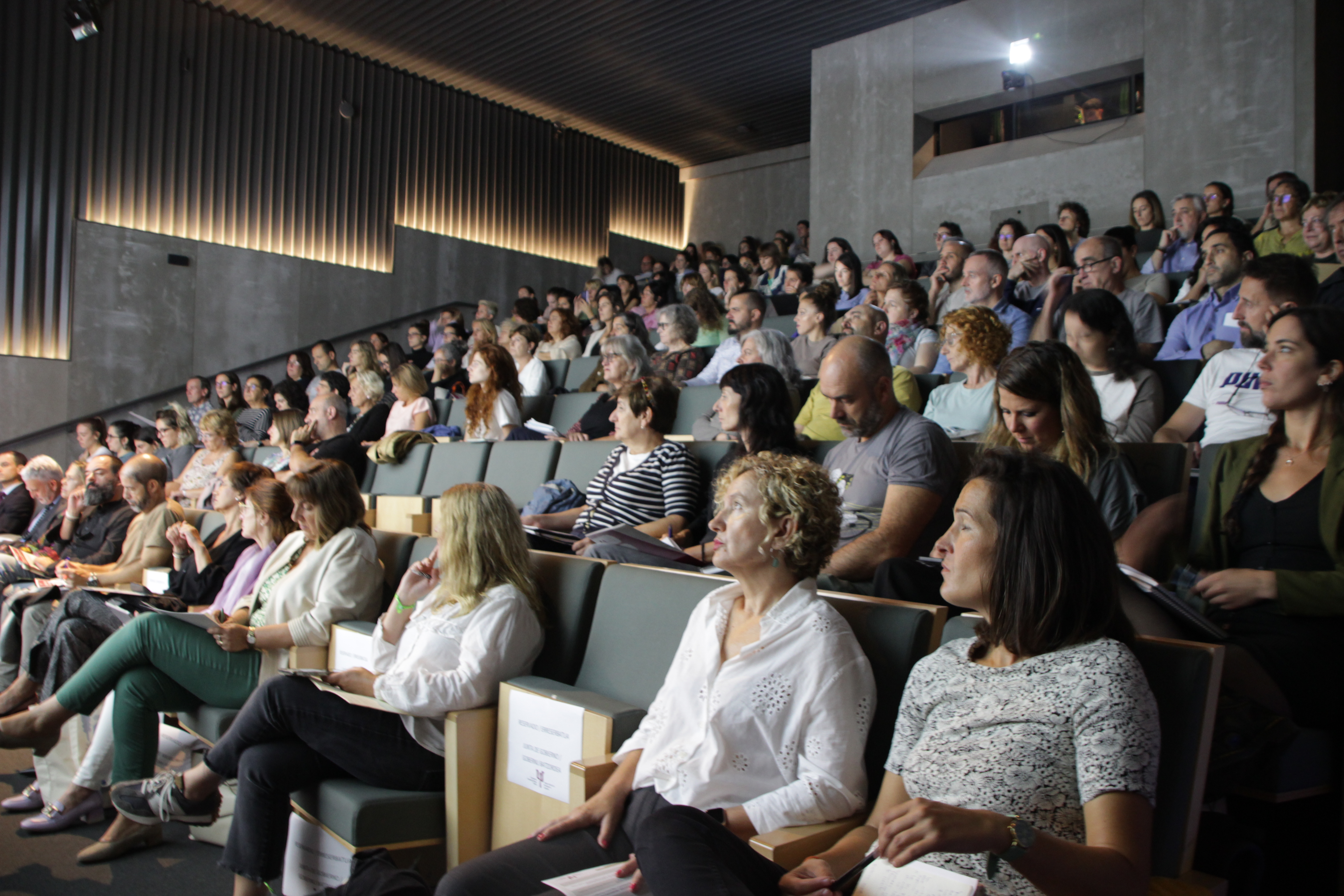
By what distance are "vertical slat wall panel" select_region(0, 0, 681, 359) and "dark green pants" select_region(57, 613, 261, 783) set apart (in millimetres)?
6283

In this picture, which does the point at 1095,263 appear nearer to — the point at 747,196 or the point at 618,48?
the point at 618,48

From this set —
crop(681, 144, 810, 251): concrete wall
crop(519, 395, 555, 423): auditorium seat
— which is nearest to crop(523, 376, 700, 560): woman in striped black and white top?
crop(519, 395, 555, 423): auditorium seat

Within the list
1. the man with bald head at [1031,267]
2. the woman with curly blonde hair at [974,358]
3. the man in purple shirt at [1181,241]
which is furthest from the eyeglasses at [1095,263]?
the man in purple shirt at [1181,241]

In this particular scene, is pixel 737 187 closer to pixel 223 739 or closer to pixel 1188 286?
pixel 1188 286

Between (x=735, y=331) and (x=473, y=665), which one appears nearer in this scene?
(x=473, y=665)

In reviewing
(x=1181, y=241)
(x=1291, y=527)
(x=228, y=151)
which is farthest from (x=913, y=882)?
(x=228, y=151)

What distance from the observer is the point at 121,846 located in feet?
7.53

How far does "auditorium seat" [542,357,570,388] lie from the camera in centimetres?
538

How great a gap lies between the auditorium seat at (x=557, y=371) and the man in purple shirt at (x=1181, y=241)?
3129 mm

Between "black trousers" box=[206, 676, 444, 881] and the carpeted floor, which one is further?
the carpeted floor

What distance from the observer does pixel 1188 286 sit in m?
3.91

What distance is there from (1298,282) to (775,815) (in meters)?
1.94

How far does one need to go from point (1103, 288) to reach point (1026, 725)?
8.95ft

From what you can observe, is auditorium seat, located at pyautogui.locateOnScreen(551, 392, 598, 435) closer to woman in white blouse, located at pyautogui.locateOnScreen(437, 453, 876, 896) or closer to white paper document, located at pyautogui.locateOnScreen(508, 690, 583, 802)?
white paper document, located at pyautogui.locateOnScreen(508, 690, 583, 802)
